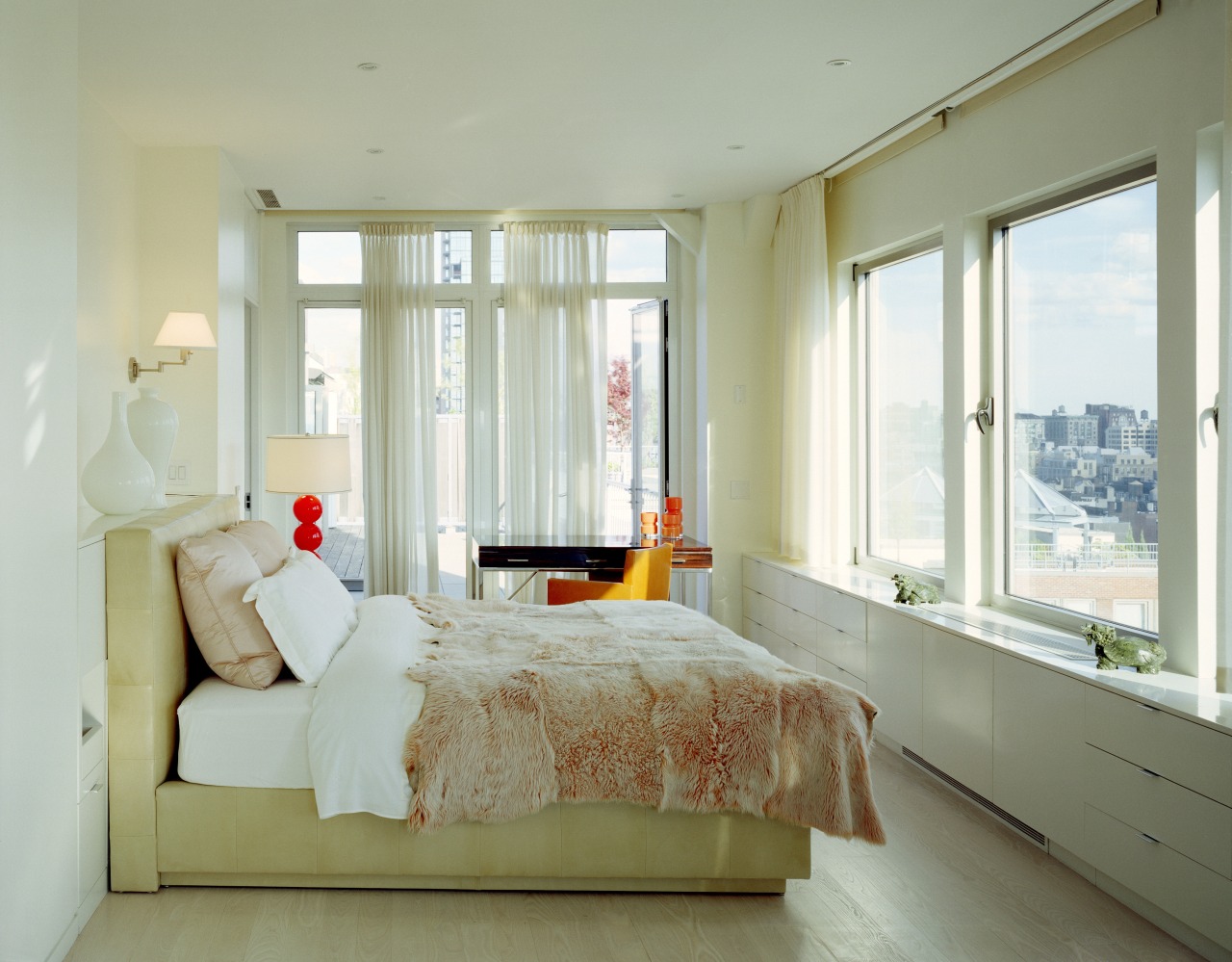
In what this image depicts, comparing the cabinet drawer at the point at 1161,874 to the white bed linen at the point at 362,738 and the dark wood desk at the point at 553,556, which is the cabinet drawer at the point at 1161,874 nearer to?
the white bed linen at the point at 362,738

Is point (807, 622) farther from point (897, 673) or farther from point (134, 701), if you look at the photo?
point (134, 701)

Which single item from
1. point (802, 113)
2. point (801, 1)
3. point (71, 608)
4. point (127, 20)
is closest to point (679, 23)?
point (801, 1)

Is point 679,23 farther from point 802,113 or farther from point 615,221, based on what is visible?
point 615,221

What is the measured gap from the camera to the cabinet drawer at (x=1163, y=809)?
2.35 metres

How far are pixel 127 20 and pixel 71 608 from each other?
6.98 ft

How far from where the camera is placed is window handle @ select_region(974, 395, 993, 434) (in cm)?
416

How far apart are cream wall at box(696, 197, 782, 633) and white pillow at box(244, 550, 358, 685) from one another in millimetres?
3286

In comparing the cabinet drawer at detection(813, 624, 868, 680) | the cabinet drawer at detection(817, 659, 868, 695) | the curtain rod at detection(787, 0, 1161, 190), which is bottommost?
the cabinet drawer at detection(817, 659, 868, 695)

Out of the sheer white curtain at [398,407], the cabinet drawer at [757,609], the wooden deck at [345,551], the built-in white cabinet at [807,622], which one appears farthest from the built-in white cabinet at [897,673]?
the wooden deck at [345,551]

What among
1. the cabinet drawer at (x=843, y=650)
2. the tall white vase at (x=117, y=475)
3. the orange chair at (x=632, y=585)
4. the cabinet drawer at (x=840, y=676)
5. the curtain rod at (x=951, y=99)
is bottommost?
the cabinet drawer at (x=840, y=676)

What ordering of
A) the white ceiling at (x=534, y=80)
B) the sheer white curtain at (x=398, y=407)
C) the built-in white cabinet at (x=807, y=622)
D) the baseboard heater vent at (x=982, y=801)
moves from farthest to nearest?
the sheer white curtain at (x=398, y=407)
the built-in white cabinet at (x=807, y=622)
the white ceiling at (x=534, y=80)
the baseboard heater vent at (x=982, y=801)

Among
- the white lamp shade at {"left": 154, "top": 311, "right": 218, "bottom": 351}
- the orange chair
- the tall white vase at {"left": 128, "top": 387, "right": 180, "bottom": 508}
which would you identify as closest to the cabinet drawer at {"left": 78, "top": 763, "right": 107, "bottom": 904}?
the tall white vase at {"left": 128, "top": 387, "right": 180, "bottom": 508}

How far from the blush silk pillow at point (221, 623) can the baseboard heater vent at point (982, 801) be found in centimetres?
245

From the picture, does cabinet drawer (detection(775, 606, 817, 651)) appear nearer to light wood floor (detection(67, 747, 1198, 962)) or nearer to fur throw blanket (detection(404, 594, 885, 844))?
light wood floor (detection(67, 747, 1198, 962))
